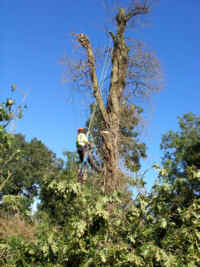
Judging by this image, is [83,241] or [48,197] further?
[48,197]

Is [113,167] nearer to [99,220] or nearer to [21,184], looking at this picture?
[99,220]

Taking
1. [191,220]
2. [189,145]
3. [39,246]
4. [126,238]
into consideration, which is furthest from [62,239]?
[189,145]

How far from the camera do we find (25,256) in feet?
8.94

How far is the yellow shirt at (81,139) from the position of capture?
513 cm

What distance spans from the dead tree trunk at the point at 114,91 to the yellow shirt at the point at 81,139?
1018 mm

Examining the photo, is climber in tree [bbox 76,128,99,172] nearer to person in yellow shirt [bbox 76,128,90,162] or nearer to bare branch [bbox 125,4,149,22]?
person in yellow shirt [bbox 76,128,90,162]

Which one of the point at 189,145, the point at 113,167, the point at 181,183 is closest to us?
the point at 181,183

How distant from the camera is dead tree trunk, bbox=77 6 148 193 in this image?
19.8 ft

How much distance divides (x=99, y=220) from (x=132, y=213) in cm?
37

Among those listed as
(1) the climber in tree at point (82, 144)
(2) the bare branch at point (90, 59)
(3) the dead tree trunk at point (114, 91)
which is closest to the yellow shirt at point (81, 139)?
(1) the climber in tree at point (82, 144)

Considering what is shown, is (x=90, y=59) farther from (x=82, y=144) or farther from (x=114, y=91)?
(x=82, y=144)

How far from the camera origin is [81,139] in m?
5.16

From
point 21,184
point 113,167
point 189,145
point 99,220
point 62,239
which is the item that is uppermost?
point 189,145

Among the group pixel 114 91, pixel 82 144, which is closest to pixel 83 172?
pixel 82 144
